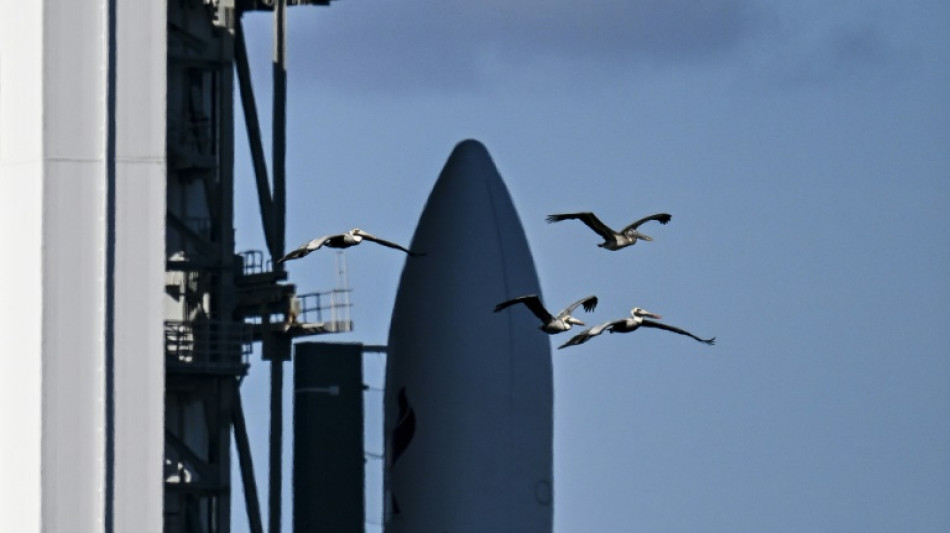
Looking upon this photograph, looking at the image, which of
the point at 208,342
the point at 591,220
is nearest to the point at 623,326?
the point at 591,220

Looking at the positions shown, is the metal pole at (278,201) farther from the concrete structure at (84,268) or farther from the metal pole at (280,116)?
the concrete structure at (84,268)

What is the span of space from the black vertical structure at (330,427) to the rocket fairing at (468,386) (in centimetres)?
430

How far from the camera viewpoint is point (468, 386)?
7825 centimetres

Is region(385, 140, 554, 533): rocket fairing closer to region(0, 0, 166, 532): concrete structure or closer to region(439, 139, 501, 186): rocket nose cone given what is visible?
region(439, 139, 501, 186): rocket nose cone

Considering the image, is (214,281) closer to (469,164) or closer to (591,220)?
(469,164)

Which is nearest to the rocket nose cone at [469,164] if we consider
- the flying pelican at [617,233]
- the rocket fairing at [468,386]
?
the rocket fairing at [468,386]

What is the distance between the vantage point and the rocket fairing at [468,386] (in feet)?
254

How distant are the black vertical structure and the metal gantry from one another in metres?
1.10

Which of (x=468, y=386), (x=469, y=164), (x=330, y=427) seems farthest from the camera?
(x=330, y=427)

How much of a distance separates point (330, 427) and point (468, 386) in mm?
8125

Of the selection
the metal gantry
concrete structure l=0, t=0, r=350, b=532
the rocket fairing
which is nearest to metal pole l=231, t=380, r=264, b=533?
the metal gantry

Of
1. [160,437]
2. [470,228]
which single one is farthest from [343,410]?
[160,437]

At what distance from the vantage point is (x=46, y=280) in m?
57.7
